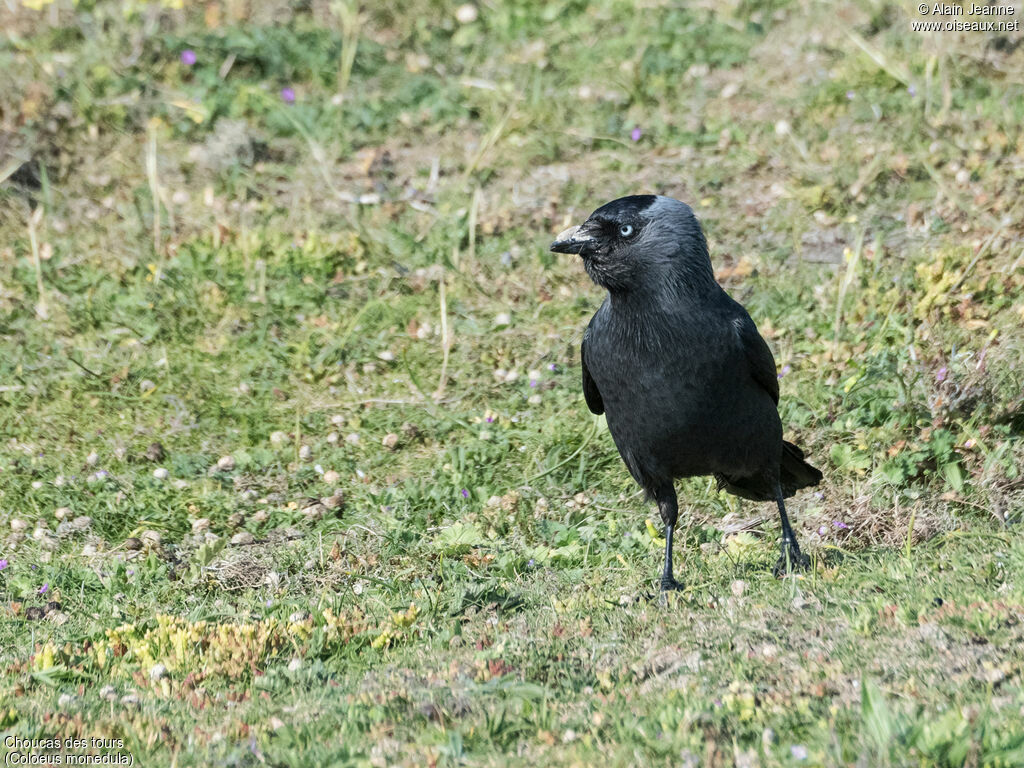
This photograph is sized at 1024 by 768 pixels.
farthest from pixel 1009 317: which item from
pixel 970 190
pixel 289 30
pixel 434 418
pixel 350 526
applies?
pixel 289 30

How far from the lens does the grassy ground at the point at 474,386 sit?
3.87m

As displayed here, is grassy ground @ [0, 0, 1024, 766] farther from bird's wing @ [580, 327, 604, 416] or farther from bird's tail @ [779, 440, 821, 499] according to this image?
bird's wing @ [580, 327, 604, 416]

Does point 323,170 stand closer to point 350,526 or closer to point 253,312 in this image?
point 253,312

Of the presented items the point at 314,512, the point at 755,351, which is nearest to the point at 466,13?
the point at 314,512

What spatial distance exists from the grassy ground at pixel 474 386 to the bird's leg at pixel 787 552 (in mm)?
135

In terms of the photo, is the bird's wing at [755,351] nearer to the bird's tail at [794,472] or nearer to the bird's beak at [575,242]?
the bird's tail at [794,472]

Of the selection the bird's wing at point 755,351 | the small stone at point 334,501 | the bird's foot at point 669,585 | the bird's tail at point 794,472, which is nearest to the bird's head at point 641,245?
the bird's wing at point 755,351

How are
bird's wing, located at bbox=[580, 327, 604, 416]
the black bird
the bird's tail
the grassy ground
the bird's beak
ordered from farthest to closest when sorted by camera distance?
the bird's tail → bird's wing, located at bbox=[580, 327, 604, 416] → the bird's beak → the black bird → the grassy ground

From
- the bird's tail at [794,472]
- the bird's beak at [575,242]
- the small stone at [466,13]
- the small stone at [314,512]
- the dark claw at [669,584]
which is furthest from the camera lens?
the small stone at [466,13]

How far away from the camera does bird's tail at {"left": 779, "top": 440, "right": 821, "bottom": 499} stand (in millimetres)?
5797

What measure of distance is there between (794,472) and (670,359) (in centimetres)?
122

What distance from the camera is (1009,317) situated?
663cm

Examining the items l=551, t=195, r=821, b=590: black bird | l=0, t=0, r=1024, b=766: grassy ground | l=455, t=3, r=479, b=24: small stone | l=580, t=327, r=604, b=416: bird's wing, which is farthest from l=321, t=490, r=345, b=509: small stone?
l=455, t=3, r=479, b=24: small stone

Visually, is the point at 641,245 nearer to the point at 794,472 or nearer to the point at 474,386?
the point at 794,472
